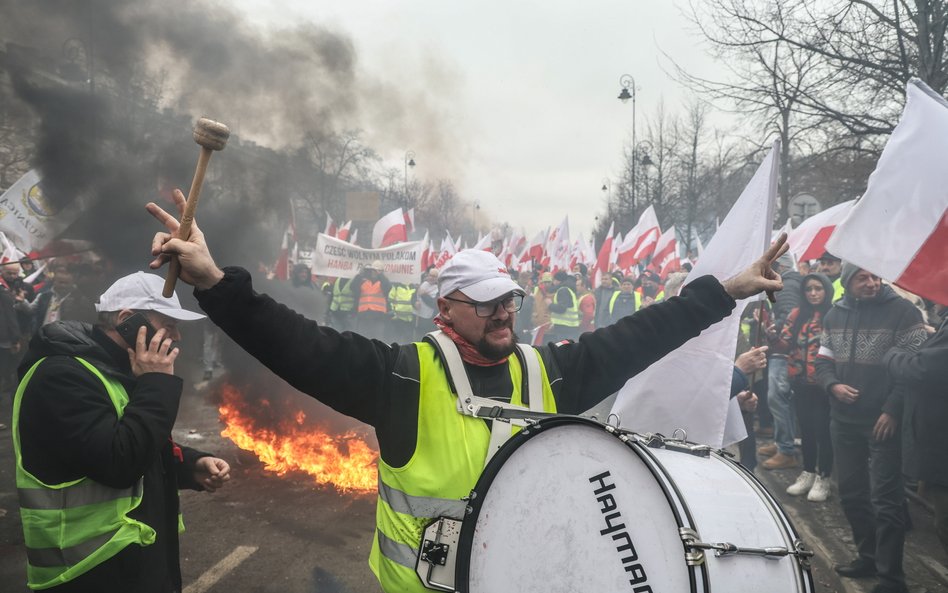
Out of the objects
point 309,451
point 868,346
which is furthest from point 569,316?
point 868,346

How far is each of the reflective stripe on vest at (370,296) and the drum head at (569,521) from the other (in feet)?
37.9

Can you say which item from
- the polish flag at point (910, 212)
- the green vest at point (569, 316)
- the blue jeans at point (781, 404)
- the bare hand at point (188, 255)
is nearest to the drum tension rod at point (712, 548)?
the bare hand at point (188, 255)

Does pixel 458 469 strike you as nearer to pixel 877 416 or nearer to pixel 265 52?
pixel 877 416

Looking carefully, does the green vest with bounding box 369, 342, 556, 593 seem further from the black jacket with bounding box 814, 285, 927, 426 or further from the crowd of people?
the black jacket with bounding box 814, 285, 927, 426

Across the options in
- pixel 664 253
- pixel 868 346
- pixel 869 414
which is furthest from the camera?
pixel 664 253

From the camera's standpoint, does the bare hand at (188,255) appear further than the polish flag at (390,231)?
No

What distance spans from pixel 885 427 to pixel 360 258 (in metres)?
10.2

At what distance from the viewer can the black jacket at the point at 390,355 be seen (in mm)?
2021

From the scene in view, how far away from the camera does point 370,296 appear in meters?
13.4

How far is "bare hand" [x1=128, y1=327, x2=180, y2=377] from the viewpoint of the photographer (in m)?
2.47

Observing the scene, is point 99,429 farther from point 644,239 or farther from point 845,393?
point 644,239

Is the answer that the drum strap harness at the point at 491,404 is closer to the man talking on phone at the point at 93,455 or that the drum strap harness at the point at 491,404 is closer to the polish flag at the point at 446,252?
the man talking on phone at the point at 93,455

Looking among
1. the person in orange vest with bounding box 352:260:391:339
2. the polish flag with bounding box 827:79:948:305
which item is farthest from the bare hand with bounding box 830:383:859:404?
the person in orange vest with bounding box 352:260:391:339

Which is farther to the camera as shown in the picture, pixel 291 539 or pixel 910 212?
pixel 291 539
